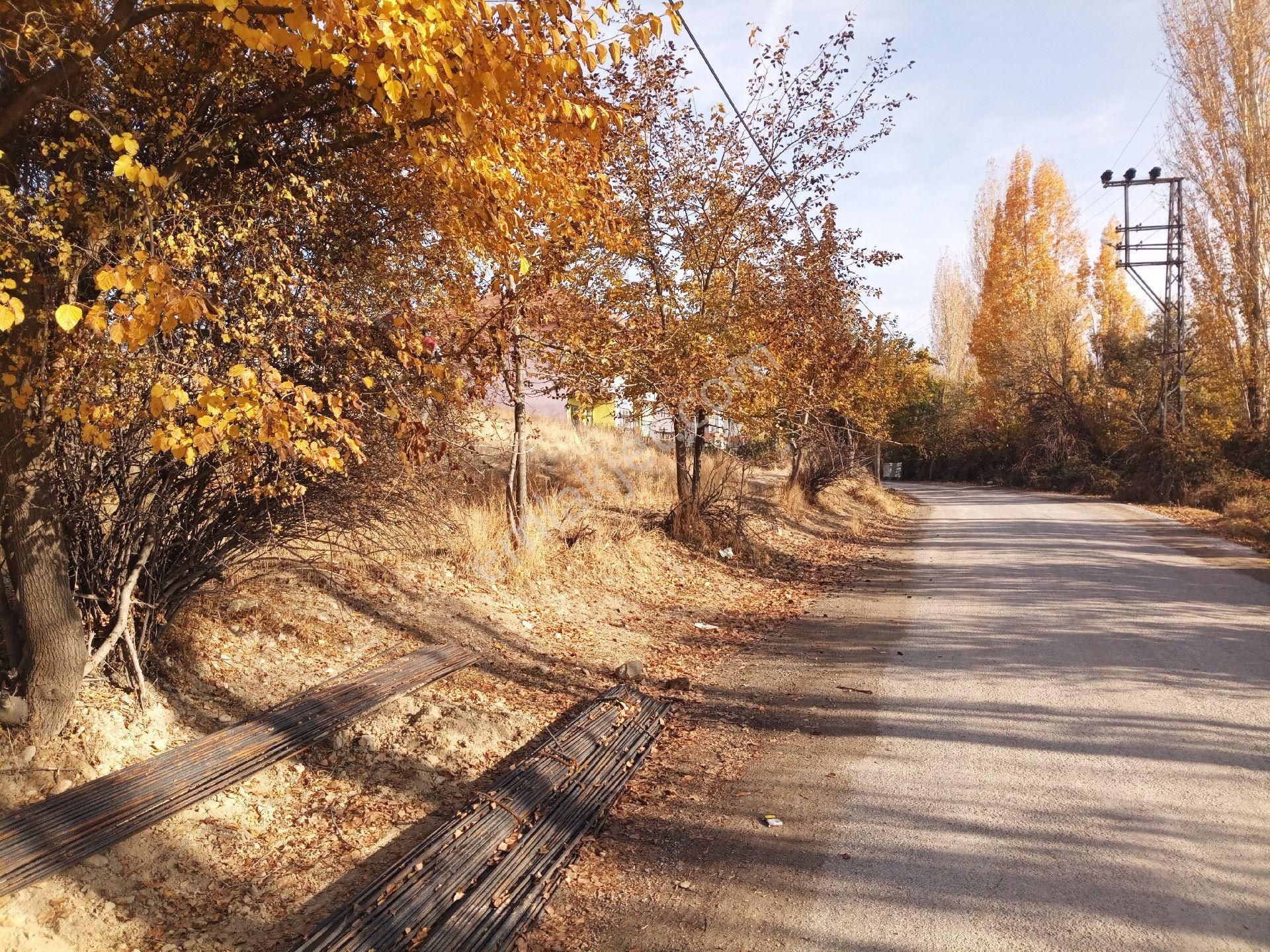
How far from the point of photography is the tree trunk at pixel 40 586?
4.04 metres

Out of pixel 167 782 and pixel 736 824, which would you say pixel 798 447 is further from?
pixel 167 782

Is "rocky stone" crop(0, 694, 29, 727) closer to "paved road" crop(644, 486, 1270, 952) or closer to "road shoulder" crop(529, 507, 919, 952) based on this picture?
"road shoulder" crop(529, 507, 919, 952)

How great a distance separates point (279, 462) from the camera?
4.66 m

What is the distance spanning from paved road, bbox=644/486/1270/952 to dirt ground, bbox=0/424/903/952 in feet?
2.10

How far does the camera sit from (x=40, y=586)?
4102 mm

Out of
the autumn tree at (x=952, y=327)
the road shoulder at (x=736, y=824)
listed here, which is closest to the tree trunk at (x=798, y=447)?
the road shoulder at (x=736, y=824)

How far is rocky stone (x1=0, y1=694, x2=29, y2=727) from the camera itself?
3.94 meters

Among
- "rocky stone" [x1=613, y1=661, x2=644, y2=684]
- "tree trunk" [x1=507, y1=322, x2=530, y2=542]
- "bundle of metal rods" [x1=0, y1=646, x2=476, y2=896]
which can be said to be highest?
"tree trunk" [x1=507, y1=322, x2=530, y2=542]

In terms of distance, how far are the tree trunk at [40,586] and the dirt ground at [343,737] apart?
192mm

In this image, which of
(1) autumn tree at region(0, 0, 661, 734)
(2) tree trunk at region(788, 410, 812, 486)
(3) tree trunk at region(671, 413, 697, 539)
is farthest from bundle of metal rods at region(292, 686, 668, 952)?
(2) tree trunk at region(788, 410, 812, 486)

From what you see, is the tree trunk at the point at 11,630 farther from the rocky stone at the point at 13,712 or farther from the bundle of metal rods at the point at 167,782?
the bundle of metal rods at the point at 167,782

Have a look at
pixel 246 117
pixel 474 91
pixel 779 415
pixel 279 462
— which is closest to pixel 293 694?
pixel 279 462

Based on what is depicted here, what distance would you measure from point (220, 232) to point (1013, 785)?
529 centimetres

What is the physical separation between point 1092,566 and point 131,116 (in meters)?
12.5
